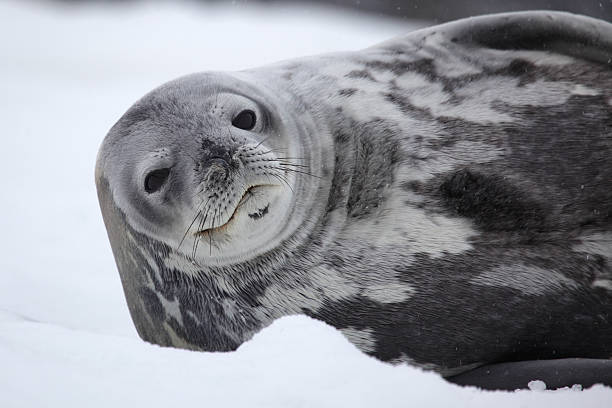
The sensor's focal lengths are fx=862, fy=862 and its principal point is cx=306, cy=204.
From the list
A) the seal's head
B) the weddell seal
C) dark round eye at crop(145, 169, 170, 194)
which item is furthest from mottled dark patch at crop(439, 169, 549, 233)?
dark round eye at crop(145, 169, 170, 194)

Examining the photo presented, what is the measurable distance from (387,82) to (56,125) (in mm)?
4092

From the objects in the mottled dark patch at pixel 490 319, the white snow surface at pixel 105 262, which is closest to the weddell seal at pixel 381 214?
the mottled dark patch at pixel 490 319

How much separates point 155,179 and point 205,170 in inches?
7.5

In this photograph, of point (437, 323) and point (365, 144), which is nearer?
point (437, 323)

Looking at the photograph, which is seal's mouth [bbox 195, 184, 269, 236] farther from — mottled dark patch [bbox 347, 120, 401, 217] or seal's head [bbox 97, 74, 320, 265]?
mottled dark patch [bbox 347, 120, 401, 217]

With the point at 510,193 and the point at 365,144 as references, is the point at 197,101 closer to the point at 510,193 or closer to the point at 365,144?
the point at 365,144

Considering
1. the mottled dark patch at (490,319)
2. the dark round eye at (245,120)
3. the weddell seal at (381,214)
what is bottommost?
the mottled dark patch at (490,319)

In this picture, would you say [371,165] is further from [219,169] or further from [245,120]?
[219,169]

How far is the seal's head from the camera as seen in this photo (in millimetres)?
2480

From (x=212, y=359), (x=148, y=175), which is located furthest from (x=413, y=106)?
(x=212, y=359)

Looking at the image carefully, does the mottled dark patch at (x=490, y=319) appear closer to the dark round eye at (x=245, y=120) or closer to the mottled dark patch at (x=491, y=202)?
the mottled dark patch at (x=491, y=202)

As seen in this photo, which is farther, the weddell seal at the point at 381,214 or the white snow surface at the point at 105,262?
the weddell seal at the point at 381,214

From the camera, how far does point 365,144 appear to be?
9.16 feet

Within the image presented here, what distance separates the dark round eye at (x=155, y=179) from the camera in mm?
2555
